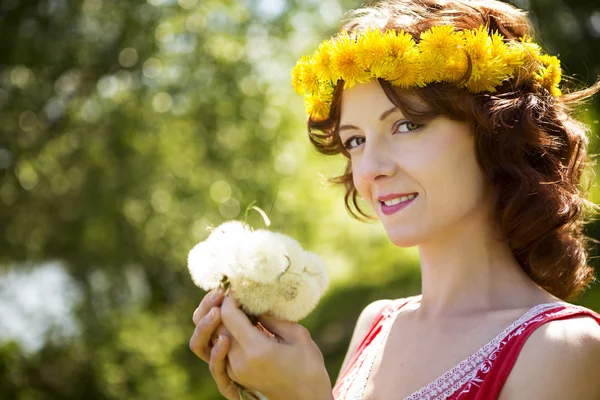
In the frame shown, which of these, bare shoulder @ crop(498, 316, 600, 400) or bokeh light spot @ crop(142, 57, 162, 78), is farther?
bokeh light spot @ crop(142, 57, 162, 78)

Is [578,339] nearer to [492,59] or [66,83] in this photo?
[492,59]

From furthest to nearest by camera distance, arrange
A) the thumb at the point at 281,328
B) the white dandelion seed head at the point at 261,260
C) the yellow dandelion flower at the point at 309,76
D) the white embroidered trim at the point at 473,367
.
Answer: the yellow dandelion flower at the point at 309,76, the white embroidered trim at the point at 473,367, the thumb at the point at 281,328, the white dandelion seed head at the point at 261,260

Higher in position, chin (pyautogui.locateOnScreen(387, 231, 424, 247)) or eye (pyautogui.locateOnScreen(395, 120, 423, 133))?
eye (pyautogui.locateOnScreen(395, 120, 423, 133))

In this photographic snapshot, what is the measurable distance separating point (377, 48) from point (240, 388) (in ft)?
3.12

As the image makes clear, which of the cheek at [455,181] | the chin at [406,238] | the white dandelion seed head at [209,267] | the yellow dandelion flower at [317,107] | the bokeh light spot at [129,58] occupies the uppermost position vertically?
the yellow dandelion flower at [317,107]

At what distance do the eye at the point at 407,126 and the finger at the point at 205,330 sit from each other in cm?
70

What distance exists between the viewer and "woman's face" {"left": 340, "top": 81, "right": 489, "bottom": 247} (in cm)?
202

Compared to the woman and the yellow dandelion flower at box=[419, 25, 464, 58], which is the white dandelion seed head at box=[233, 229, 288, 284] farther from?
the yellow dandelion flower at box=[419, 25, 464, 58]

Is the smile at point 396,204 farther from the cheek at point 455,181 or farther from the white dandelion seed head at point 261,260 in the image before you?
the white dandelion seed head at point 261,260

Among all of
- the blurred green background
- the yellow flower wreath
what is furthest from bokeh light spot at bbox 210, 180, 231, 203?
the yellow flower wreath

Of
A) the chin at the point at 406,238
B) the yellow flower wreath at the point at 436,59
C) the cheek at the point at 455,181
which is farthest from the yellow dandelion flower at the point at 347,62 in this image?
the chin at the point at 406,238

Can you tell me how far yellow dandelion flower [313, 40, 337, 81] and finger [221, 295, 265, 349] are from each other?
0.79 metres

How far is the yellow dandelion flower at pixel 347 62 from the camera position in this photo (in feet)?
6.93

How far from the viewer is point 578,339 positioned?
1831mm
